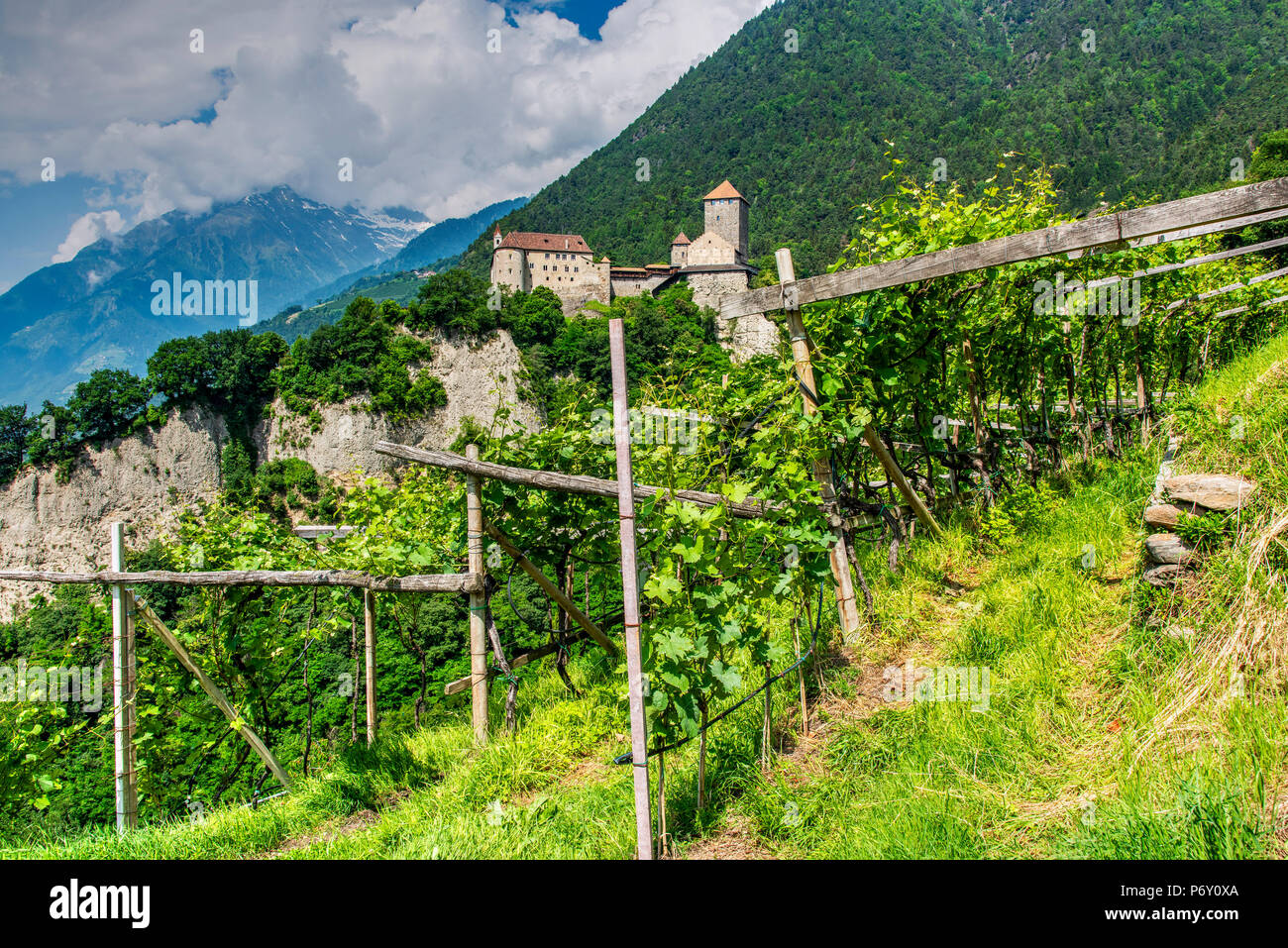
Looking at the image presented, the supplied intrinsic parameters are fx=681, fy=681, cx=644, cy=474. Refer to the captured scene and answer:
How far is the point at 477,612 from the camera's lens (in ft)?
14.2

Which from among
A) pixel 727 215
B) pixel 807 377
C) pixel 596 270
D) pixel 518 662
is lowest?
pixel 518 662

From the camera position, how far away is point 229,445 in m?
41.1

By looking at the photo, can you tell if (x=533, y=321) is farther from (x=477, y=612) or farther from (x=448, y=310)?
(x=477, y=612)

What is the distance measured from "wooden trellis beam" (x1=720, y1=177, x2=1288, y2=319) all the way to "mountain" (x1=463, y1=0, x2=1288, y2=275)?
6207cm

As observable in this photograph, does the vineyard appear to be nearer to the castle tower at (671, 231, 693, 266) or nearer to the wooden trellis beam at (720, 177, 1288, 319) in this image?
the wooden trellis beam at (720, 177, 1288, 319)

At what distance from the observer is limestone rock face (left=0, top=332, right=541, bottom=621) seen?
3609 cm

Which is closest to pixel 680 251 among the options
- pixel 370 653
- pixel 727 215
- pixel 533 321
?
pixel 727 215

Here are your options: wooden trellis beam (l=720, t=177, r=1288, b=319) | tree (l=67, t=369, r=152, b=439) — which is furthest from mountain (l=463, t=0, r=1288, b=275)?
wooden trellis beam (l=720, t=177, r=1288, b=319)

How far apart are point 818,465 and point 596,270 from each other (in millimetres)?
64339

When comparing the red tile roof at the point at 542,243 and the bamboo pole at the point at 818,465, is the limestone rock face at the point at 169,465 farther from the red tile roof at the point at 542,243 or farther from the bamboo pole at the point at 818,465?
the bamboo pole at the point at 818,465
